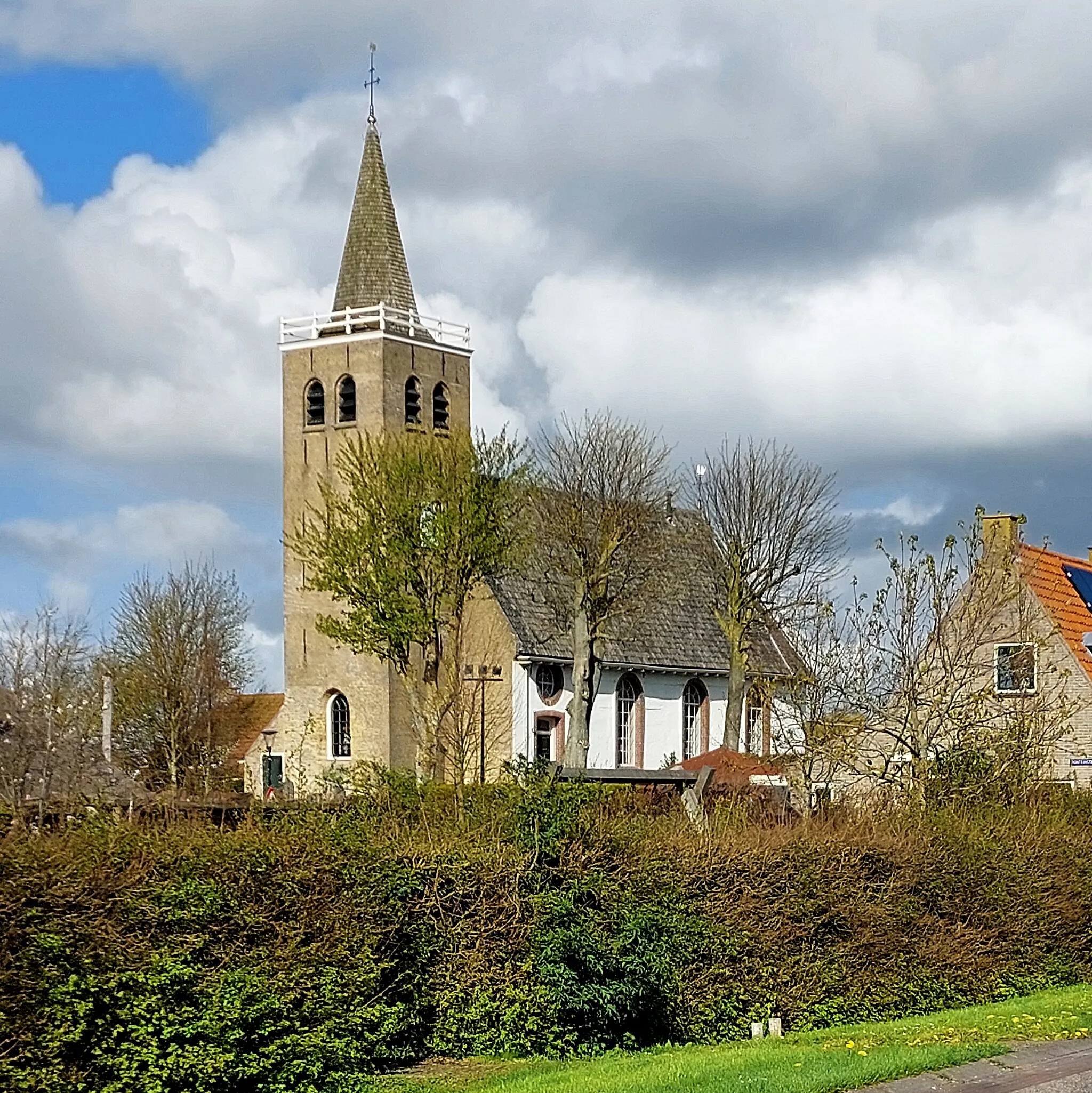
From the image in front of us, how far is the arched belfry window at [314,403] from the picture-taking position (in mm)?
56906

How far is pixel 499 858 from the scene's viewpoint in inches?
589

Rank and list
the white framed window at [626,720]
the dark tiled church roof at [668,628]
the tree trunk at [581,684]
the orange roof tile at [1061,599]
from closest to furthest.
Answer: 1. the orange roof tile at [1061,599]
2. the tree trunk at [581,684]
3. the dark tiled church roof at [668,628]
4. the white framed window at [626,720]

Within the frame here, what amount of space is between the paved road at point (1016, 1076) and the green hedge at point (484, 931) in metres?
3.08

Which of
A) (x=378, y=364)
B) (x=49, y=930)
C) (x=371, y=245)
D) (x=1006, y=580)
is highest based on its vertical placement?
(x=371, y=245)

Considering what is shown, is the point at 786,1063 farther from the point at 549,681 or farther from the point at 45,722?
the point at 549,681

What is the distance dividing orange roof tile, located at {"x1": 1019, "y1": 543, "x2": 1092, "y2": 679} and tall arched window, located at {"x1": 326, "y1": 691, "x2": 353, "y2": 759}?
24.5 meters

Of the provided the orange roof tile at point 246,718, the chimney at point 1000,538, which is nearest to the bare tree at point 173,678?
the orange roof tile at point 246,718

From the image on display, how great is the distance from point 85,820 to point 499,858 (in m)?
4.18

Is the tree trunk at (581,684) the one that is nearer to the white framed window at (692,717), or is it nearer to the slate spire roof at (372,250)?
the white framed window at (692,717)

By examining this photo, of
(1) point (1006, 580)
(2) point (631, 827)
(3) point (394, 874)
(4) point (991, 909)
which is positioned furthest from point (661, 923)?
(1) point (1006, 580)

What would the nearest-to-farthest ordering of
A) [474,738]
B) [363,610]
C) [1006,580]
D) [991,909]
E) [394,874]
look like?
[394,874]
[991,909]
[1006,580]
[474,738]
[363,610]

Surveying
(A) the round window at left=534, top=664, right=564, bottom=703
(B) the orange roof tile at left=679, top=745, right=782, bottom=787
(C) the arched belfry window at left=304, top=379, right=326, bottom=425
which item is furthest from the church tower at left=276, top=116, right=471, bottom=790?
(B) the orange roof tile at left=679, top=745, right=782, bottom=787

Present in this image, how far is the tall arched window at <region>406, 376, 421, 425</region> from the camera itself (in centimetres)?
5653

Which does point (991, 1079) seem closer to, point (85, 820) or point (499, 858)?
point (499, 858)
